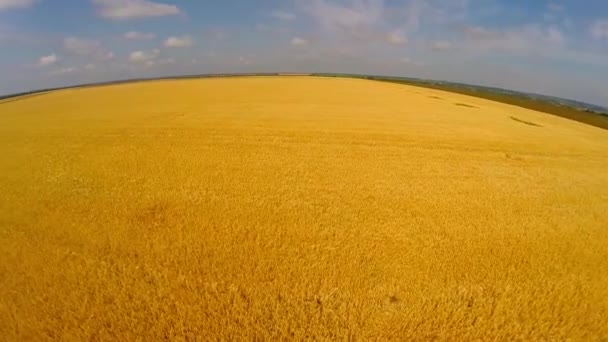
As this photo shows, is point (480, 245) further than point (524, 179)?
No

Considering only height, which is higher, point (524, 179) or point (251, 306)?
point (524, 179)

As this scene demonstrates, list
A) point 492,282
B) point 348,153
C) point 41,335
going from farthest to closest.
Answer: point 348,153
point 492,282
point 41,335

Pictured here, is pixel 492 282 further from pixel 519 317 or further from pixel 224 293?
pixel 224 293

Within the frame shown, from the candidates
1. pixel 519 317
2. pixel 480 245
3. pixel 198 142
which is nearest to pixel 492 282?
pixel 519 317

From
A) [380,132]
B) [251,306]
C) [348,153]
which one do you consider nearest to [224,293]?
[251,306]

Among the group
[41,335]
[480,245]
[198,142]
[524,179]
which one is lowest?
[41,335]

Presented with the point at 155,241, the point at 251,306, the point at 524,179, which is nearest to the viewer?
the point at 251,306
